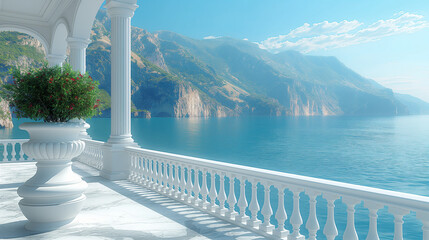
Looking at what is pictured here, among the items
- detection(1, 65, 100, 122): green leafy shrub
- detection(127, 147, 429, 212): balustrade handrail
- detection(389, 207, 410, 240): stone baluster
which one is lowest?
detection(389, 207, 410, 240): stone baluster

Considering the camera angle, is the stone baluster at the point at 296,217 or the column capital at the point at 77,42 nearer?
the stone baluster at the point at 296,217

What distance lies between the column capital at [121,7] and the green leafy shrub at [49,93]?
145 inches

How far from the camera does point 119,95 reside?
7254mm

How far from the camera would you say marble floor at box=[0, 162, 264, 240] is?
3686 millimetres

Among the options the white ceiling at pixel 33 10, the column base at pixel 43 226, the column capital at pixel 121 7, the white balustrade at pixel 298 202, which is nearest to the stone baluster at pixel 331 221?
the white balustrade at pixel 298 202

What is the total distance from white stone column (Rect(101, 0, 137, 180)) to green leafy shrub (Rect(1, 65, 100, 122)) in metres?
3.28

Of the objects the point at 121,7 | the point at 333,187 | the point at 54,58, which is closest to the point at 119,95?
the point at 121,7

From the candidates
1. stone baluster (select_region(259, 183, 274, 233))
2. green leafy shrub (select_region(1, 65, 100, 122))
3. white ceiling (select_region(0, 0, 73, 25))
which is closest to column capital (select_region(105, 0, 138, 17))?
white ceiling (select_region(0, 0, 73, 25))

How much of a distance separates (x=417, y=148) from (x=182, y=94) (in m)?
89.1

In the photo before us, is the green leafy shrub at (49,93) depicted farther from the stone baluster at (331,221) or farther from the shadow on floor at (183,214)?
the stone baluster at (331,221)

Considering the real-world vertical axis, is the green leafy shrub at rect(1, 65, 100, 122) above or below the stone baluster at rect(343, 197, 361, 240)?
above

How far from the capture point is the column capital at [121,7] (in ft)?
23.1

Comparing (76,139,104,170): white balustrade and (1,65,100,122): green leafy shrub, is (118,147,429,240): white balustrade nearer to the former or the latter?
(1,65,100,122): green leafy shrub

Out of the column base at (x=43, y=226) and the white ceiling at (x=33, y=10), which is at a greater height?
the white ceiling at (x=33, y=10)
